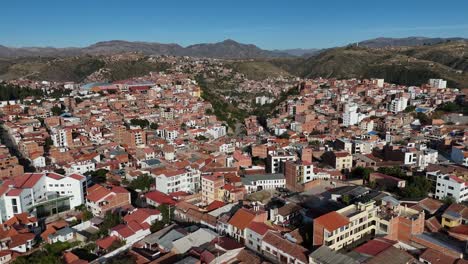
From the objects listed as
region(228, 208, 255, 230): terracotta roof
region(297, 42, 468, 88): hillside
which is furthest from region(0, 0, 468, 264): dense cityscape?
region(297, 42, 468, 88): hillside

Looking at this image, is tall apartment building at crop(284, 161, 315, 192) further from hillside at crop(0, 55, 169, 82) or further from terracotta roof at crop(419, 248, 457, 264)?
hillside at crop(0, 55, 169, 82)

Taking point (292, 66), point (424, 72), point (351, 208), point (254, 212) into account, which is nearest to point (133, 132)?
point (254, 212)

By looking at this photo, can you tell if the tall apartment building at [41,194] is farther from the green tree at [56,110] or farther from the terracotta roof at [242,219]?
the green tree at [56,110]

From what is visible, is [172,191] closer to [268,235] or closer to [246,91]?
[268,235]

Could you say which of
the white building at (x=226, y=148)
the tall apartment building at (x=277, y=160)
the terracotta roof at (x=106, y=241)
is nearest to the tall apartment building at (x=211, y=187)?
the tall apartment building at (x=277, y=160)

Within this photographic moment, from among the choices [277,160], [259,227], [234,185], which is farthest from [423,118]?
[259,227]

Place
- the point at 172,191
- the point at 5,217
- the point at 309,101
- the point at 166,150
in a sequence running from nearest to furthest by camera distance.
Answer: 1. the point at 5,217
2. the point at 172,191
3. the point at 166,150
4. the point at 309,101
